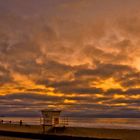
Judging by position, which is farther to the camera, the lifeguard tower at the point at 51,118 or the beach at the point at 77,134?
the lifeguard tower at the point at 51,118

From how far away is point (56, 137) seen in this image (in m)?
35.7

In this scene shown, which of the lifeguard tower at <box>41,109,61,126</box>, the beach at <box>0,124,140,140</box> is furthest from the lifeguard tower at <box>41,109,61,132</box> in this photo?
the beach at <box>0,124,140,140</box>

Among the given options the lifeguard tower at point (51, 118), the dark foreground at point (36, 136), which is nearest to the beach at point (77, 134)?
the dark foreground at point (36, 136)

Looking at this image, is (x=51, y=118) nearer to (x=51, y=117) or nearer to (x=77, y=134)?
(x=51, y=117)

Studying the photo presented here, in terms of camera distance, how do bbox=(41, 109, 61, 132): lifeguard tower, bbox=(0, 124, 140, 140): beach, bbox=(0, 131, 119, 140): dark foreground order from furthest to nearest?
bbox=(41, 109, 61, 132): lifeguard tower < bbox=(0, 131, 119, 140): dark foreground < bbox=(0, 124, 140, 140): beach

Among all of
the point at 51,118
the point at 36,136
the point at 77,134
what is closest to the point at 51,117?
the point at 51,118

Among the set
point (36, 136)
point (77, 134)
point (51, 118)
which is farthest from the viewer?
point (51, 118)

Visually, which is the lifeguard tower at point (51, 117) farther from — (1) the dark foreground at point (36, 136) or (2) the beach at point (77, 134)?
(1) the dark foreground at point (36, 136)

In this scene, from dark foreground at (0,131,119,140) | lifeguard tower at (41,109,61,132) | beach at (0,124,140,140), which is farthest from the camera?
lifeguard tower at (41,109,61,132)

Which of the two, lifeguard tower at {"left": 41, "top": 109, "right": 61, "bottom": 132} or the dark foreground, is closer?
the dark foreground

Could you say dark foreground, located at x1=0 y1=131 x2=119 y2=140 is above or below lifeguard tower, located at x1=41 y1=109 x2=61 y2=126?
below

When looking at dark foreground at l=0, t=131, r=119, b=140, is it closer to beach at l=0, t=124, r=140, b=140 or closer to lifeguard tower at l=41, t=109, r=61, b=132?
beach at l=0, t=124, r=140, b=140

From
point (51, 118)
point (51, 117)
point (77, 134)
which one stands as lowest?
point (77, 134)

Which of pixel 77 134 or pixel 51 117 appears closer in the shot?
pixel 77 134
